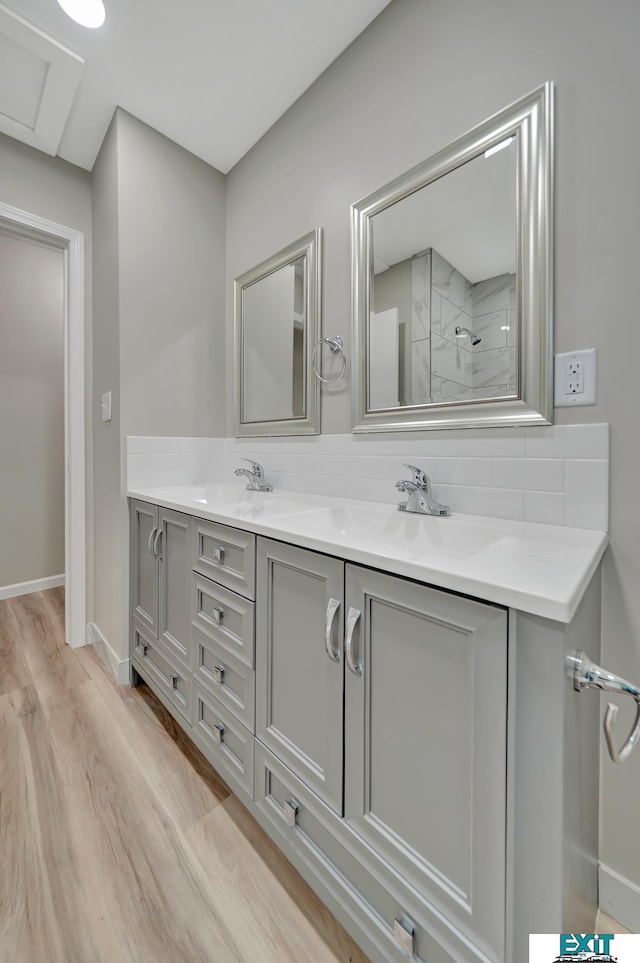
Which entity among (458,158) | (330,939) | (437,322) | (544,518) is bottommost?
(330,939)

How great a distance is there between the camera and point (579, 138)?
91cm

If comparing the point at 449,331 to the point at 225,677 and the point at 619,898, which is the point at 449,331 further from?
the point at 619,898

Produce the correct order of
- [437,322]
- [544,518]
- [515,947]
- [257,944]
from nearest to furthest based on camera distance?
1. [515,947]
2. [257,944]
3. [544,518]
4. [437,322]

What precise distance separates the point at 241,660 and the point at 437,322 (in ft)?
3.80

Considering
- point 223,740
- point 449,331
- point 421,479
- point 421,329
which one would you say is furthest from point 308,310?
point 223,740

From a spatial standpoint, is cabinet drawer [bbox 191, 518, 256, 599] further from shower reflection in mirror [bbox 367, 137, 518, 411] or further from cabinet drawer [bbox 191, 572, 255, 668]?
shower reflection in mirror [bbox 367, 137, 518, 411]

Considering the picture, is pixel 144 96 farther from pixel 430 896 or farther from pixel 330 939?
pixel 330 939

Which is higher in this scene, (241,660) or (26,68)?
(26,68)

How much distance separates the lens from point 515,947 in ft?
1.87

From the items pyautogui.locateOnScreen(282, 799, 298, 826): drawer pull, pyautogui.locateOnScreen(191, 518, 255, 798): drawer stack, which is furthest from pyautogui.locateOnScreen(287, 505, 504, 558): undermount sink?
pyautogui.locateOnScreen(282, 799, 298, 826): drawer pull

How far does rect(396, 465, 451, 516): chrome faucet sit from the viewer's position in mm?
1156

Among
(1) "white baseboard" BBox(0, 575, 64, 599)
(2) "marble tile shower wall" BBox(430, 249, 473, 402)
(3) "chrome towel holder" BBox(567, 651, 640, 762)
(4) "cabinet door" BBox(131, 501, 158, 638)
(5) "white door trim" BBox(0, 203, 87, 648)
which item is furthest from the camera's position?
(1) "white baseboard" BBox(0, 575, 64, 599)

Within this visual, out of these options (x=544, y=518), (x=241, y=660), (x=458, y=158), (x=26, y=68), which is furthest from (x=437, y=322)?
(x=26, y=68)

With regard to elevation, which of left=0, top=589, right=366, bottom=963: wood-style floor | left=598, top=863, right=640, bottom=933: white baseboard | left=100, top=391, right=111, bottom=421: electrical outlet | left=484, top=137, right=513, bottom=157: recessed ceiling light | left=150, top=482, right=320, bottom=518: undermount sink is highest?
left=484, top=137, right=513, bottom=157: recessed ceiling light
